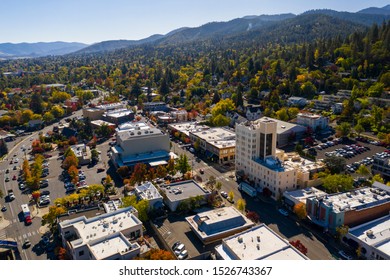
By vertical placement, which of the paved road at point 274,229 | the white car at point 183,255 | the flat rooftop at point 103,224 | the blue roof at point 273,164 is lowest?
the paved road at point 274,229

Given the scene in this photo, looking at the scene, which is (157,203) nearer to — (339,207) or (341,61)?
(339,207)

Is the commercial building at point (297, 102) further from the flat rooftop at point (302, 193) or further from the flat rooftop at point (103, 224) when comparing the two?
the flat rooftop at point (103, 224)

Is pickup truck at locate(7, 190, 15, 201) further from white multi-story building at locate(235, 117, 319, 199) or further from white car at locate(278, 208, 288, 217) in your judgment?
white car at locate(278, 208, 288, 217)

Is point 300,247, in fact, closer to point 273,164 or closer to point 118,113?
point 273,164

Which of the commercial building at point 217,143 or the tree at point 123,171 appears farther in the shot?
the commercial building at point 217,143

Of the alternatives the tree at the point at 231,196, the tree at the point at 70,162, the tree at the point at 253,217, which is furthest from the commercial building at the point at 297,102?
the tree at the point at 70,162

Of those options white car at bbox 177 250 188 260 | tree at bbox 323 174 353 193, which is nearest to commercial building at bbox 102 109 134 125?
tree at bbox 323 174 353 193

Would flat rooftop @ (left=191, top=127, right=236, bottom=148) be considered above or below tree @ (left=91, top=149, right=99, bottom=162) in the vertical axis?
above

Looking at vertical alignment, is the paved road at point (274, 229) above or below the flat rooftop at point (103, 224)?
below
